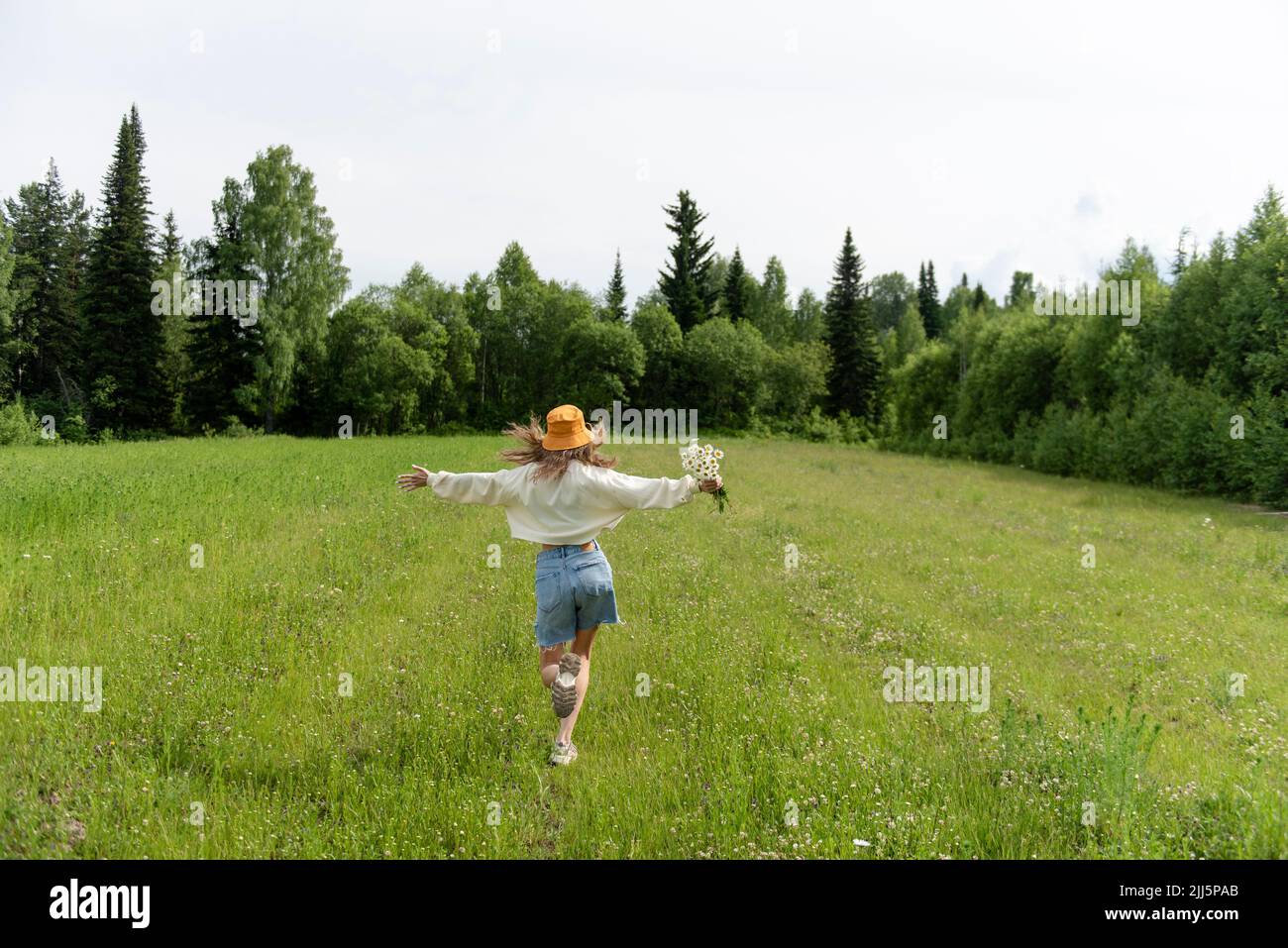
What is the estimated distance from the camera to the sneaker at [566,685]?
5316 mm

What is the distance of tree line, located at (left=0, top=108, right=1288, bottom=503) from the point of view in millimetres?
31312

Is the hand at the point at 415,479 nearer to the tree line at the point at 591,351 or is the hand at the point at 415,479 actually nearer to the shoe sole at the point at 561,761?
the shoe sole at the point at 561,761

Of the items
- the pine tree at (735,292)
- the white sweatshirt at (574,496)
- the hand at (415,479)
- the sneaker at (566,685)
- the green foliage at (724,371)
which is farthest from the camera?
the pine tree at (735,292)

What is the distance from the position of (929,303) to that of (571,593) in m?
120

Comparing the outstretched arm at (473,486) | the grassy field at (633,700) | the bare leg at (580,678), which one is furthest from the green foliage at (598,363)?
the bare leg at (580,678)

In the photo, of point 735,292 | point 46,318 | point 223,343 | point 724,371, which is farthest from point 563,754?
point 735,292

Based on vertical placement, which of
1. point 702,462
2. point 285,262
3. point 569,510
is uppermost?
point 285,262

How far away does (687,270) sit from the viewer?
82500 millimetres

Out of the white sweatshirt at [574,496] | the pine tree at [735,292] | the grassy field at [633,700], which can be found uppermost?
the pine tree at [735,292]

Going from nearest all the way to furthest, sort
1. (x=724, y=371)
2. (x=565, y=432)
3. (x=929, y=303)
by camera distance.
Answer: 1. (x=565, y=432)
2. (x=724, y=371)
3. (x=929, y=303)

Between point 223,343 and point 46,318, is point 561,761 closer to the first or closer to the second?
point 223,343
